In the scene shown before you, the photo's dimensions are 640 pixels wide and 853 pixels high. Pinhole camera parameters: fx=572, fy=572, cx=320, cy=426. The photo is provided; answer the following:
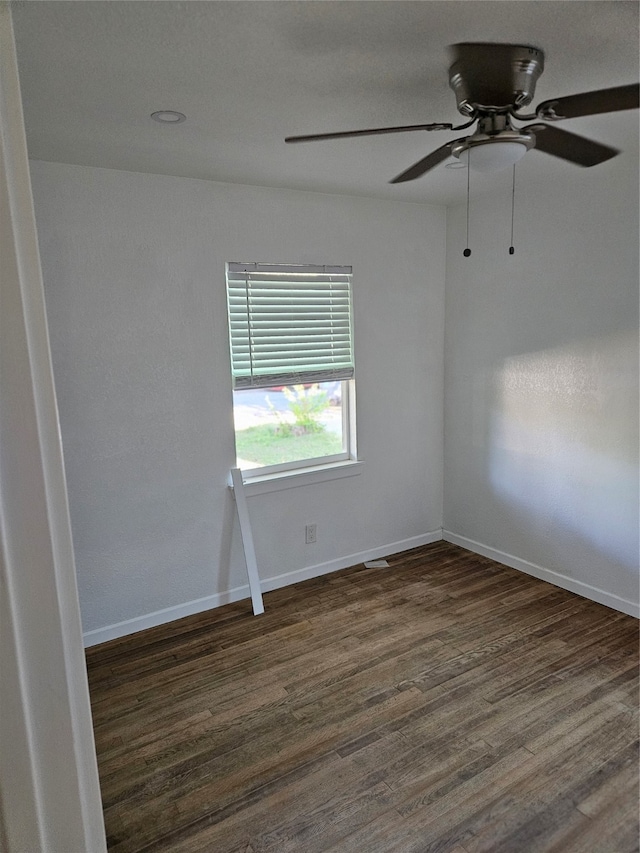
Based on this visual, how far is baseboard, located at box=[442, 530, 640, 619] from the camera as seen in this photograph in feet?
10.2

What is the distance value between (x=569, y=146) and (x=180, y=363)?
2.05 m

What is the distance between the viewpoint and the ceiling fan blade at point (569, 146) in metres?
1.72

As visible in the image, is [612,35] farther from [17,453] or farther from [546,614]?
[546,614]

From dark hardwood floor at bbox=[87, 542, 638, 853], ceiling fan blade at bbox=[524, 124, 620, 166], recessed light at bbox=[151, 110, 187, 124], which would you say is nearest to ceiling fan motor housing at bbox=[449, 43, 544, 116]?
ceiling fan blade at bbox=[524, 124, 620, 166]

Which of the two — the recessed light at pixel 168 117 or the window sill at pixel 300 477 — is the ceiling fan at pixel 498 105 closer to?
the recessed light at pixel 168 117

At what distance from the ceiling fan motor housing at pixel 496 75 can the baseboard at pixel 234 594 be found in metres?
2.74

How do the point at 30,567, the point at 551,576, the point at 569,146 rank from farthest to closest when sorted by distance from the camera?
the point at 551,576, the point at 569,146, the point at 30,567

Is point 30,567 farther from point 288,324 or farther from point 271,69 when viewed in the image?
point 288,324

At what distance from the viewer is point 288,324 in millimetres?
3371

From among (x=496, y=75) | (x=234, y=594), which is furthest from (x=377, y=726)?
(x=496, y=75)

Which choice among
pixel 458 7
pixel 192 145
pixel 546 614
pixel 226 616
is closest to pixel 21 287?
pixel 458 7

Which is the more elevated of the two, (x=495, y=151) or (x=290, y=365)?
(x=495, y=151)

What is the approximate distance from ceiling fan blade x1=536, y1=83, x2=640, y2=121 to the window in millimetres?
1884

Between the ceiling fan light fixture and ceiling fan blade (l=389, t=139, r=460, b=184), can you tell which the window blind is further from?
the ceiling fan light fixture
